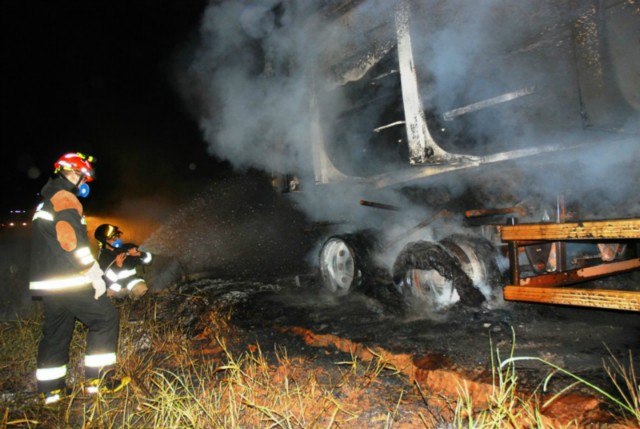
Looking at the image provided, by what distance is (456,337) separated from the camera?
3.18 meters

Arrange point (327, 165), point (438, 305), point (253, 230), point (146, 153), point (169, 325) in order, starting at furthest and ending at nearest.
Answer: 1. point (146, 153)
2. point (253, 230)
3. point (327, 165)
4. point (169, 325)
5. point (438, 305)

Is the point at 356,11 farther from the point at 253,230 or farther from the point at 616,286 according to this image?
the point at 253,230

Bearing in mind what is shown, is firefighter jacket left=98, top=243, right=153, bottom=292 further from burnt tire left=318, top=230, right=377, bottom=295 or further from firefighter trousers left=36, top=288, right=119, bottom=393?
burnt tire left=318, top=230, right=377, bottom=295

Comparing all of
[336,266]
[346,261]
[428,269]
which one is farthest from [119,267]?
[428,269]

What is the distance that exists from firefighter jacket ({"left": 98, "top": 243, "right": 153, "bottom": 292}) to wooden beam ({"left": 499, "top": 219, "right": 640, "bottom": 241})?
4.39 metres

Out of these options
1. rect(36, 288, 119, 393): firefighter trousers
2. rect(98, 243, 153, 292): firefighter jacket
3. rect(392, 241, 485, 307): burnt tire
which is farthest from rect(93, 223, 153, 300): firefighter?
rect(392, 241, 485, 307): burnt tire

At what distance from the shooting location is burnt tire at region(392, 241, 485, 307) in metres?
3.48

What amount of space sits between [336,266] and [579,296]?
2932mm

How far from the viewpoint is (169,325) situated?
4273 millimetres

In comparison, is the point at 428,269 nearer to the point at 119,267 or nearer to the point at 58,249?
the point at 58,249

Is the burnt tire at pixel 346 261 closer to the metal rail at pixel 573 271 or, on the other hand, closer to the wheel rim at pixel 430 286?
the wheel rim at pixel 430 286

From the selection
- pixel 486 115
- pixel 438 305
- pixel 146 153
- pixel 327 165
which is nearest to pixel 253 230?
pixel 327 165

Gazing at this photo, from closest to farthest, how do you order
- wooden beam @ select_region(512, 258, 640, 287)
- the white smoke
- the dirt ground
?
1. the dirt ground
2. the white smoke
3. wooden beam @ select_region(512, 258, 640, 287)

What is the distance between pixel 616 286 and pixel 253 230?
6.51 meters
